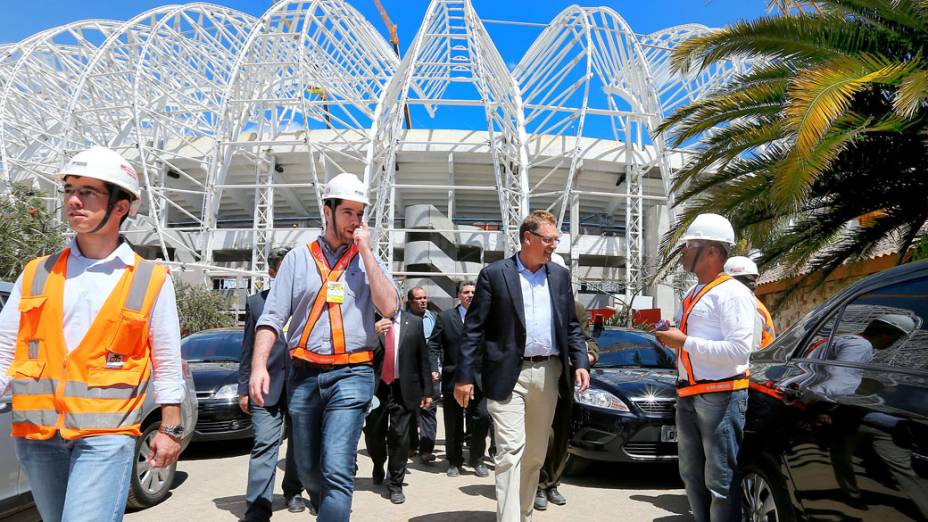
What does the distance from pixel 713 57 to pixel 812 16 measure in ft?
3.43

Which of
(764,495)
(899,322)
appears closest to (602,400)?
(764,495)

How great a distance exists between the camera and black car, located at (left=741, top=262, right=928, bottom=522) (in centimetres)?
226

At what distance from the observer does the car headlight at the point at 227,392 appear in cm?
700

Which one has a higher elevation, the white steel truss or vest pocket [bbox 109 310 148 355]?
the white steel truss

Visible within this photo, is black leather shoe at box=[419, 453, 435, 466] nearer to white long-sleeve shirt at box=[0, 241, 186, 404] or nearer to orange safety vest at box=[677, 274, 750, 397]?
orange safety vest at box=[677, 274, 750, 397]

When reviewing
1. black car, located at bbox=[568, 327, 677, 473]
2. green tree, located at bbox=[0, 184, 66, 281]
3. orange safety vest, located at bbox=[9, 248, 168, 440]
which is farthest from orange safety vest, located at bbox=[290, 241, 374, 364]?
green tree, located at bbox=[0, 184, 66, 281]

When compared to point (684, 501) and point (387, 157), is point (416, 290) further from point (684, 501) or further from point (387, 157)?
point (387, 157)

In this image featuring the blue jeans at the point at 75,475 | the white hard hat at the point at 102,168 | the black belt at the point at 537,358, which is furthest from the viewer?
the black belt at the point at 537,358

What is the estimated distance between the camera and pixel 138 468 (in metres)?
4.92

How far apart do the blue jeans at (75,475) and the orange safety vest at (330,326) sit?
3.22 ft

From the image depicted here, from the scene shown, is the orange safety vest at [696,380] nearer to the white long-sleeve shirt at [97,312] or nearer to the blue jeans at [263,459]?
the blue jeans at [263,459]

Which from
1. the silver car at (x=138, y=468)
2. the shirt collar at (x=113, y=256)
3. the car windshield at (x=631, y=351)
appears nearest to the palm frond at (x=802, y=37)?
the car windshield at (x=631, y=351)

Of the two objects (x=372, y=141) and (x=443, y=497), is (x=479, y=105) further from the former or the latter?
(x=443, y=497)

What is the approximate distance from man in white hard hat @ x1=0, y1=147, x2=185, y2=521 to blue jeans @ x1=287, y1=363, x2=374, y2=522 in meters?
0.79
